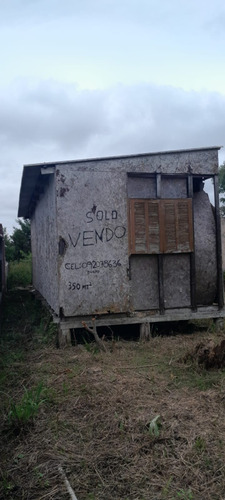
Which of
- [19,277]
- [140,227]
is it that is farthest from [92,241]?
[19,277]

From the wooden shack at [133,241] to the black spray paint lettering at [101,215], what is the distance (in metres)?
0.02

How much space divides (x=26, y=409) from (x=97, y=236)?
3.29 m

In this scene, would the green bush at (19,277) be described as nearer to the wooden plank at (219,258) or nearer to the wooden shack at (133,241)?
the wooden shack at (133,241)

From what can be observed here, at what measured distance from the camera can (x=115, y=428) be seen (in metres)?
3.79

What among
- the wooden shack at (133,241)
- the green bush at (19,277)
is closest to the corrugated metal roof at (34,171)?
the wooden shack at (133,241)

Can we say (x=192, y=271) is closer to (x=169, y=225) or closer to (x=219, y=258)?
(x=219, y=258)

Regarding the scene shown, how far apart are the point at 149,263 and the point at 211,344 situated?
1.99m

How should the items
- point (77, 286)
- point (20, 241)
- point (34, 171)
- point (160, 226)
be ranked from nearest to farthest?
point (77, 286) < point (160, 226) < point (34, 171) < point (20, 241)

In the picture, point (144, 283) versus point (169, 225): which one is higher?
point (169, 225)

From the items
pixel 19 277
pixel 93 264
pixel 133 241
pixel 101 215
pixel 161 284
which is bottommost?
pixel 161 284

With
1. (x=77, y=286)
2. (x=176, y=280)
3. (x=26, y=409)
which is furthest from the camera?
(x=176, y=280)

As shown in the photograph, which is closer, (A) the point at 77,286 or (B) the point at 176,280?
(A) the point at 77,286

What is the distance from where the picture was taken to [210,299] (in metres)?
7.42

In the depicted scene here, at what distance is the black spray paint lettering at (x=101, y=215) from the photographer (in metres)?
6.76
